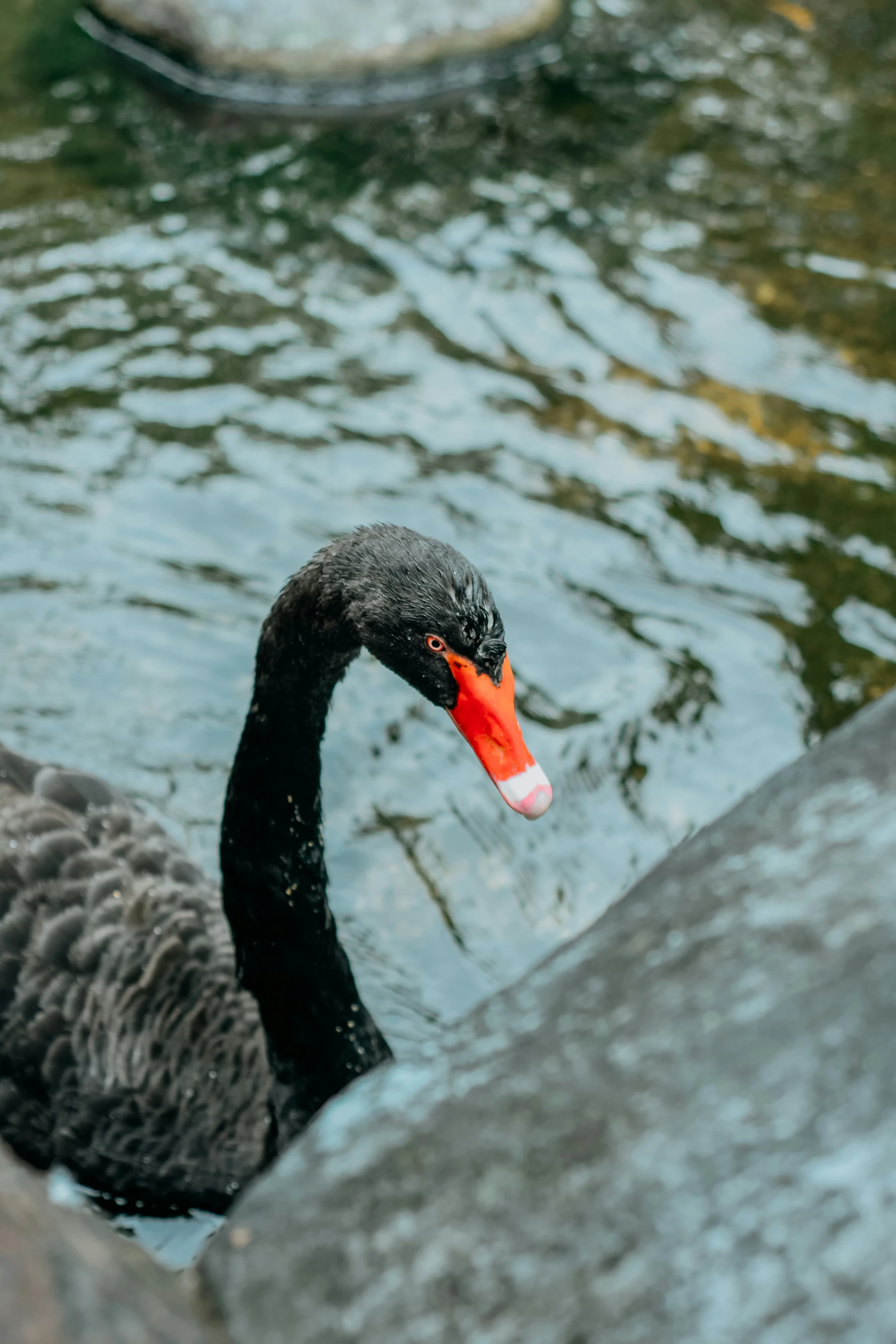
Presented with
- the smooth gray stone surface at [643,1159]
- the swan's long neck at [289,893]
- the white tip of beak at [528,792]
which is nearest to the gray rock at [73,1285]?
the smooth gray stone surface at [643,1159]

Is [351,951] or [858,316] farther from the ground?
[858,316]

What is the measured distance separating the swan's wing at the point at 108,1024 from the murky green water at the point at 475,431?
544 mm

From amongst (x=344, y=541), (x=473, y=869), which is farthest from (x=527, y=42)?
(x=344, y=541)

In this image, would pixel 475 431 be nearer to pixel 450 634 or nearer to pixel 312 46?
pixel 450 634

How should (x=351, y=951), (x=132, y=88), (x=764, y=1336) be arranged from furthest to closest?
(x=132, y=88) → (x=351, y=951) → (x=764, y=1336)

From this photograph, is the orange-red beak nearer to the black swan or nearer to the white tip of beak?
the white tip of beak

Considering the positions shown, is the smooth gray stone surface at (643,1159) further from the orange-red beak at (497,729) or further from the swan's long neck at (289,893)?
the swan's long neck at (289,893)

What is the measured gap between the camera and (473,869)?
3.72 m

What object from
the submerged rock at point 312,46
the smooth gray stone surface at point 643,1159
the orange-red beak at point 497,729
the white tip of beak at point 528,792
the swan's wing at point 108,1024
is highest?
the smooth gray stone surface at point 643,1159

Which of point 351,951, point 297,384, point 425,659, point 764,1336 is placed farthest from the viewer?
point 297,384

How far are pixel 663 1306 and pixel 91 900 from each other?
2.11 metres

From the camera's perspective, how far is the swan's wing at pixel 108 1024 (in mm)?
2867

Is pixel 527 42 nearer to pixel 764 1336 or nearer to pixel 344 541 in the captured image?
pixel 344 541

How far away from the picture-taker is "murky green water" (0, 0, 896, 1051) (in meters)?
3.89
